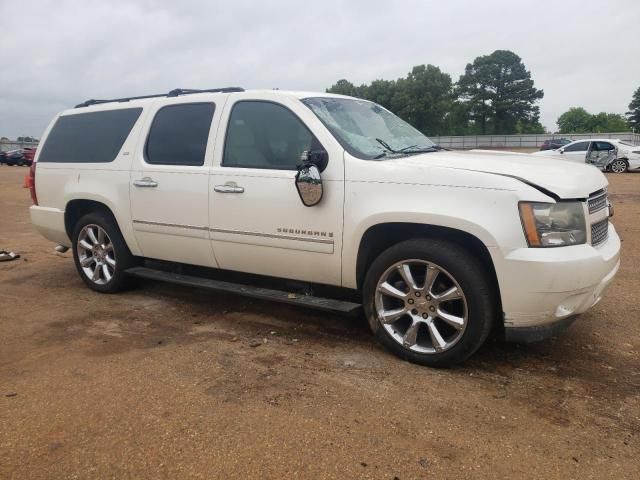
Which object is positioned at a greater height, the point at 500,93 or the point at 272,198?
the point at 500,93

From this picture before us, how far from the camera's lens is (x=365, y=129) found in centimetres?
425

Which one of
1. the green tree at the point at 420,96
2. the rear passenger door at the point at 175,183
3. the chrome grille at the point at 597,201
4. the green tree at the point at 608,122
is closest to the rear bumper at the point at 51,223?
the rear passenger door at the point at 175,183

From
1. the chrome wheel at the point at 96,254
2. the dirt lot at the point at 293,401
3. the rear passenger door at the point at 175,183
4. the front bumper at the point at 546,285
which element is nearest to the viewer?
the dirt lot at the point at 293,401

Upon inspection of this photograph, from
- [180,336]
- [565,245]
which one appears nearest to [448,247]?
[565,245]

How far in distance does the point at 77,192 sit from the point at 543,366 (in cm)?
445

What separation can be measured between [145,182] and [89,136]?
3.71 ft

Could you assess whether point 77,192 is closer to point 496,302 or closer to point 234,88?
point 234,88

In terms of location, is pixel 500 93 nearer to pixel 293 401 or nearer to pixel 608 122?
pixel 608 122

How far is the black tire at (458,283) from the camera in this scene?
3.33 m

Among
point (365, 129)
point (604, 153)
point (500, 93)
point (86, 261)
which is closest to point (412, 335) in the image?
point (365, 129)

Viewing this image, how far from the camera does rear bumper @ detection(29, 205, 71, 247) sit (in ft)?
18.6

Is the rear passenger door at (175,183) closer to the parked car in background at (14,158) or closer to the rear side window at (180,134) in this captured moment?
the rear side window at (180,134)

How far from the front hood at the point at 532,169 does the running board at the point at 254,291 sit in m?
1.09

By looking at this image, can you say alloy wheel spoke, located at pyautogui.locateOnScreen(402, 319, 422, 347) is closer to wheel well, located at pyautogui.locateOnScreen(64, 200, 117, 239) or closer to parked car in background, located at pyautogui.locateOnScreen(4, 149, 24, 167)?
wheel well, located at pyautogui.locateOnScreen(64, 200, 117, 239)
